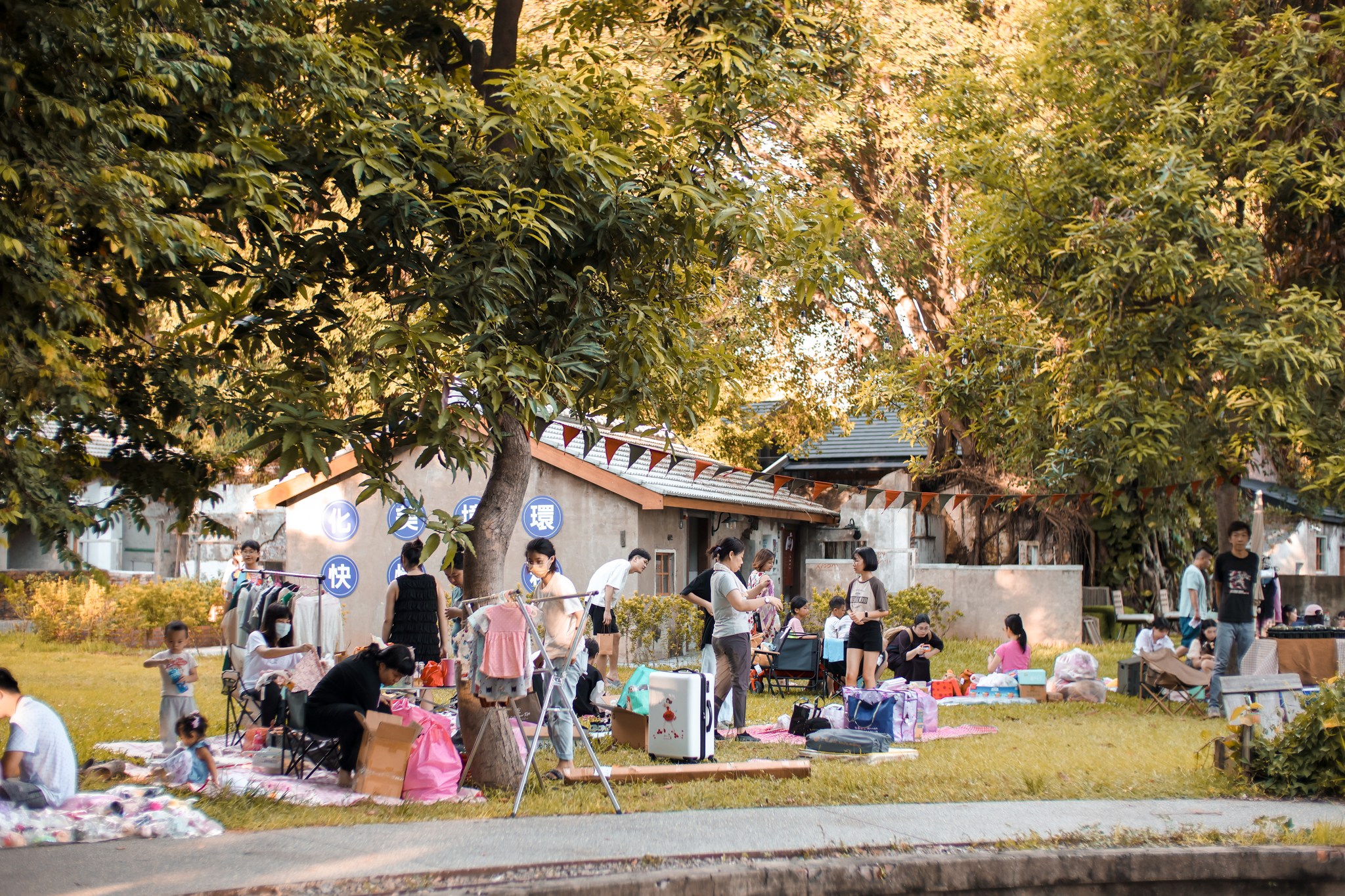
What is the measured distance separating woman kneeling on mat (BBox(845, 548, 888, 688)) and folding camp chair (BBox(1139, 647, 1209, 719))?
3.52 metres

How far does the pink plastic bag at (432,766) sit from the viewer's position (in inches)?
326

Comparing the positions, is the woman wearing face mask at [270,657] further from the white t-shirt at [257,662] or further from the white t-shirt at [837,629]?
the white t-shirt at [837,629]

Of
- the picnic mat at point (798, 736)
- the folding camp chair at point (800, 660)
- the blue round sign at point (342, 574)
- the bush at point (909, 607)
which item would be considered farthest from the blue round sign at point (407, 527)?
the picnic mat at point (798, 736)

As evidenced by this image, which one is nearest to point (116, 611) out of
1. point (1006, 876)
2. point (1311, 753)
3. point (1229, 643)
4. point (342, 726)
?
point (342, 726)

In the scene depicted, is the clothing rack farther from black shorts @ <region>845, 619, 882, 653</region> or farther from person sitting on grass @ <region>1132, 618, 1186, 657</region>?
person sitting on grass @ <region>1132, 618, 1186, 657</region>

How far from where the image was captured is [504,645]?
7973 millimetres

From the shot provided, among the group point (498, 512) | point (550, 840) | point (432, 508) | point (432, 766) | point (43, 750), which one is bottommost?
point (550, 840)

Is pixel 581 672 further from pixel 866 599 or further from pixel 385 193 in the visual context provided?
pixel 385 193

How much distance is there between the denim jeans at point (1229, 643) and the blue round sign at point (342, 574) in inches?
498

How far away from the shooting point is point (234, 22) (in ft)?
23.9

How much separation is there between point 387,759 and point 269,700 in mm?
2639

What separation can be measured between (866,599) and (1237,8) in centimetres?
785

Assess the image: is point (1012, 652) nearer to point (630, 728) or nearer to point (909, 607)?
point (909, 607)

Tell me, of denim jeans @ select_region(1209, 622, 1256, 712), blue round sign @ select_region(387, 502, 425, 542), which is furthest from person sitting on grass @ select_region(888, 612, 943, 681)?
blue round sign @ select_region(387, 502, 425, 542)
